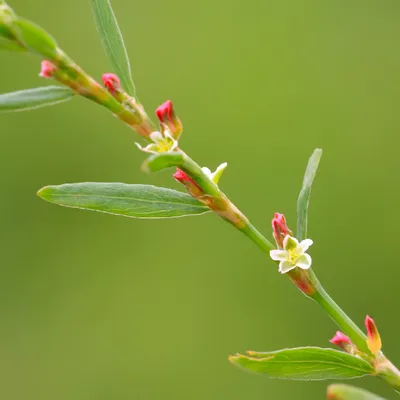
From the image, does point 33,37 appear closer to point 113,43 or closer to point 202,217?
point 113,43

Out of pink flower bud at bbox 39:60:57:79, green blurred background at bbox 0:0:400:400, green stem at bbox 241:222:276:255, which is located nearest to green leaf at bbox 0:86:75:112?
pink flower bud at bbox 39:60:57:79

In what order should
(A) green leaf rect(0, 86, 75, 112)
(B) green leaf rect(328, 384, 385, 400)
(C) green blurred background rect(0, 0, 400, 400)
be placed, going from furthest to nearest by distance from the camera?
(C) green blurred background rect(0, 0, 400, 400) → (A) green leaf rect(0, 86, 75, 112) → (B) green leaf rect(328, 384, 385, 400)

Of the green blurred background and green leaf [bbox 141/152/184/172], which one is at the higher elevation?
the green blurred background

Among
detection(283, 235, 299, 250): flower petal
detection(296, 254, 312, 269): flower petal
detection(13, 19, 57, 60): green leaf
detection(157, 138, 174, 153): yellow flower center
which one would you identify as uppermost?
detection(13, 19, 57, 60): green leaf

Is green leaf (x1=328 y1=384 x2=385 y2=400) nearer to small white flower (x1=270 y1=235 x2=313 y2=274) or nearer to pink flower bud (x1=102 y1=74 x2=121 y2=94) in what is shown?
small white flower (x1=270 y1=235 x2=313 y2=274)

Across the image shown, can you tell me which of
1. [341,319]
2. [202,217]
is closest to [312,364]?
[341,319]

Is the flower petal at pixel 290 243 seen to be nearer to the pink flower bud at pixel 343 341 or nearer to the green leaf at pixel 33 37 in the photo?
the pink flower bud at pixel 343 341

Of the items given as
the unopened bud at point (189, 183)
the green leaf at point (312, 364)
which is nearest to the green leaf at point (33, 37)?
the unopened bud at point (189, 183)
